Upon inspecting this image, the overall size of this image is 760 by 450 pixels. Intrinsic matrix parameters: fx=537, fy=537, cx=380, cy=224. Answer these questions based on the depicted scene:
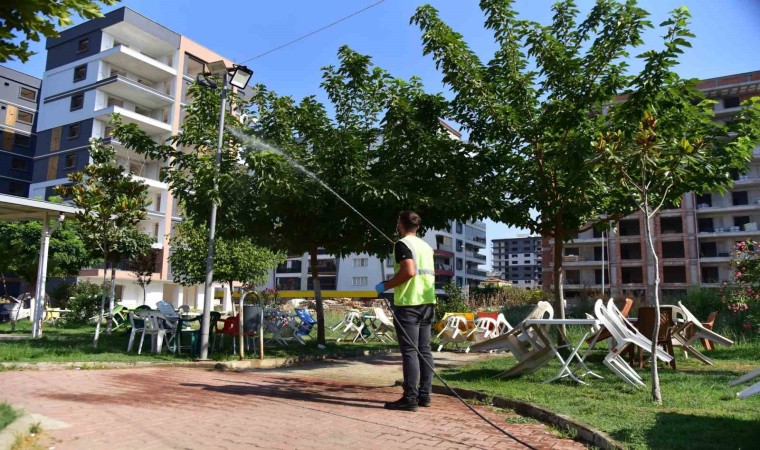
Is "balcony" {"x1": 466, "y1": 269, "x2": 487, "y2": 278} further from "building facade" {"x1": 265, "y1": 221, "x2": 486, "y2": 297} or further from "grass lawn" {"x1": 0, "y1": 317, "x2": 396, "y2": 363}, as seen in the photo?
"grass lawn" {"x1": 0, "y1": 317, "x2": 396, "y2": 363}

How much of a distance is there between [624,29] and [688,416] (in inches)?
255

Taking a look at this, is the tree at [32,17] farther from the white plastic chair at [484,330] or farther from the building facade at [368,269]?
the building facade at [368,269]

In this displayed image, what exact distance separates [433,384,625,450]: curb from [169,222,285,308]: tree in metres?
23.2

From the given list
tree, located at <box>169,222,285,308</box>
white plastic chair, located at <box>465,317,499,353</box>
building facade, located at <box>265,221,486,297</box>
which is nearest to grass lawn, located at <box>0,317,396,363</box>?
white plastic chair, located at <box>465,317,499,353</box>

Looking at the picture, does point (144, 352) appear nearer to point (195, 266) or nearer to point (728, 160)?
point (728, 160)

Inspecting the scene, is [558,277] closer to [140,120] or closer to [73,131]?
[140,120]

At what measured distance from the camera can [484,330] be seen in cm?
1315

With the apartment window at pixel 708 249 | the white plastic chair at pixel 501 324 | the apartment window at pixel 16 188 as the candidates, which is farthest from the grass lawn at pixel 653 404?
the apartment window at pixel 16 188

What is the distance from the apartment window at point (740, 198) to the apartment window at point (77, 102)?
216ft

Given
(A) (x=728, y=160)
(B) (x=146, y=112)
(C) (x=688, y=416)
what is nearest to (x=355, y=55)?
(A) (x=728, y=160)

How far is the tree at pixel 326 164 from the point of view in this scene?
1018 centimetres

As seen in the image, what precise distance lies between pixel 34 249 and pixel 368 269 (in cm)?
5727

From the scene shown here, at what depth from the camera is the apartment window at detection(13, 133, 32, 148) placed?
55.9 metres

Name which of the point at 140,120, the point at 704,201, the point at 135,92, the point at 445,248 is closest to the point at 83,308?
the point at 140,120
